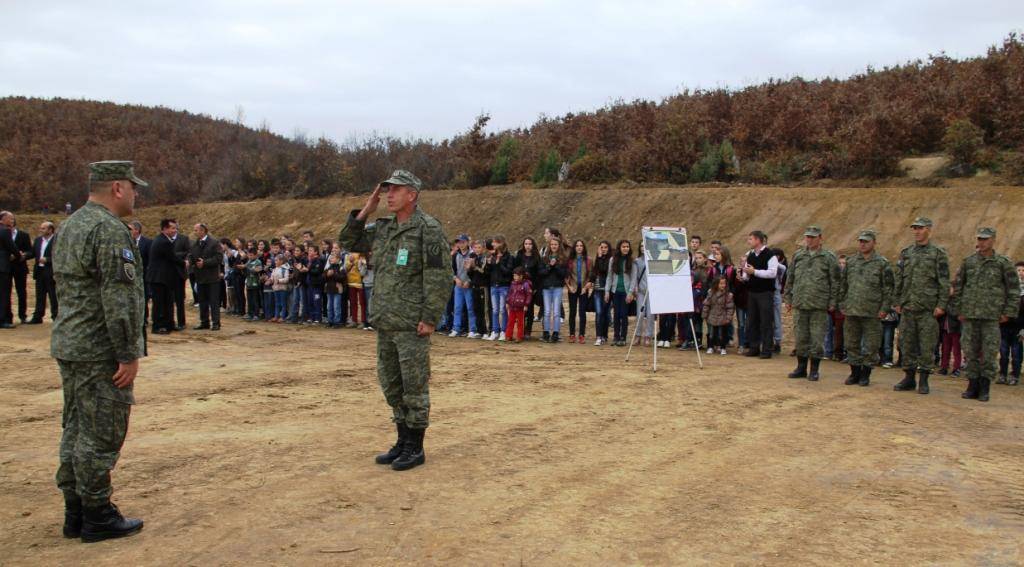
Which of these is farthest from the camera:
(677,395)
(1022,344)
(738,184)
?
(738,184)

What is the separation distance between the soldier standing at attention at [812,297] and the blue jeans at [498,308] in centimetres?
559

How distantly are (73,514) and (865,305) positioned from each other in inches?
377

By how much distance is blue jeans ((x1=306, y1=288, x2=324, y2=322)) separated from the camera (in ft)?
56.1

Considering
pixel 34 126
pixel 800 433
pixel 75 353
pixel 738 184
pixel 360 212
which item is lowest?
pixel 800 433

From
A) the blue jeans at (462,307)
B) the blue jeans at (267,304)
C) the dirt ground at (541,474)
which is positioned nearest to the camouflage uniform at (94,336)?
the dirt ground at (541,474)

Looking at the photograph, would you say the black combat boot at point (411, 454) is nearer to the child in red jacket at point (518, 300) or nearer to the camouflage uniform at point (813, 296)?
the camouflage uniform at point (813, 296)

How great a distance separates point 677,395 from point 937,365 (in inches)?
224

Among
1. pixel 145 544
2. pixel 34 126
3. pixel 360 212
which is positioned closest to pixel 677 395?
pixel 360 212

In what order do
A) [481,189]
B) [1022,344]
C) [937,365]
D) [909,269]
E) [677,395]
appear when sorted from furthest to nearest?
1. [481,189]
2. [937,365]
3. [1022,344]
4. [909,269]
5. [677,395]

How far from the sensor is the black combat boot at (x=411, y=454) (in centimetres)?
618

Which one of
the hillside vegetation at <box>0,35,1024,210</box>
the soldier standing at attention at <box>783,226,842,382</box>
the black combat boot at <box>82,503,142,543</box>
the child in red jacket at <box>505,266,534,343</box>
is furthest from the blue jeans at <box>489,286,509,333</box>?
the hillside vegetation at <box>0,35,1024,210</box>

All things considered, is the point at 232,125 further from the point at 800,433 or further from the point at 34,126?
the point at 800,433

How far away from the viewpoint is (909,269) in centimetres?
1030

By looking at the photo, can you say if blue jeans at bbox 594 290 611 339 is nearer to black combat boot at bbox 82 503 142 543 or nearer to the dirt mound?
the dirt mound
